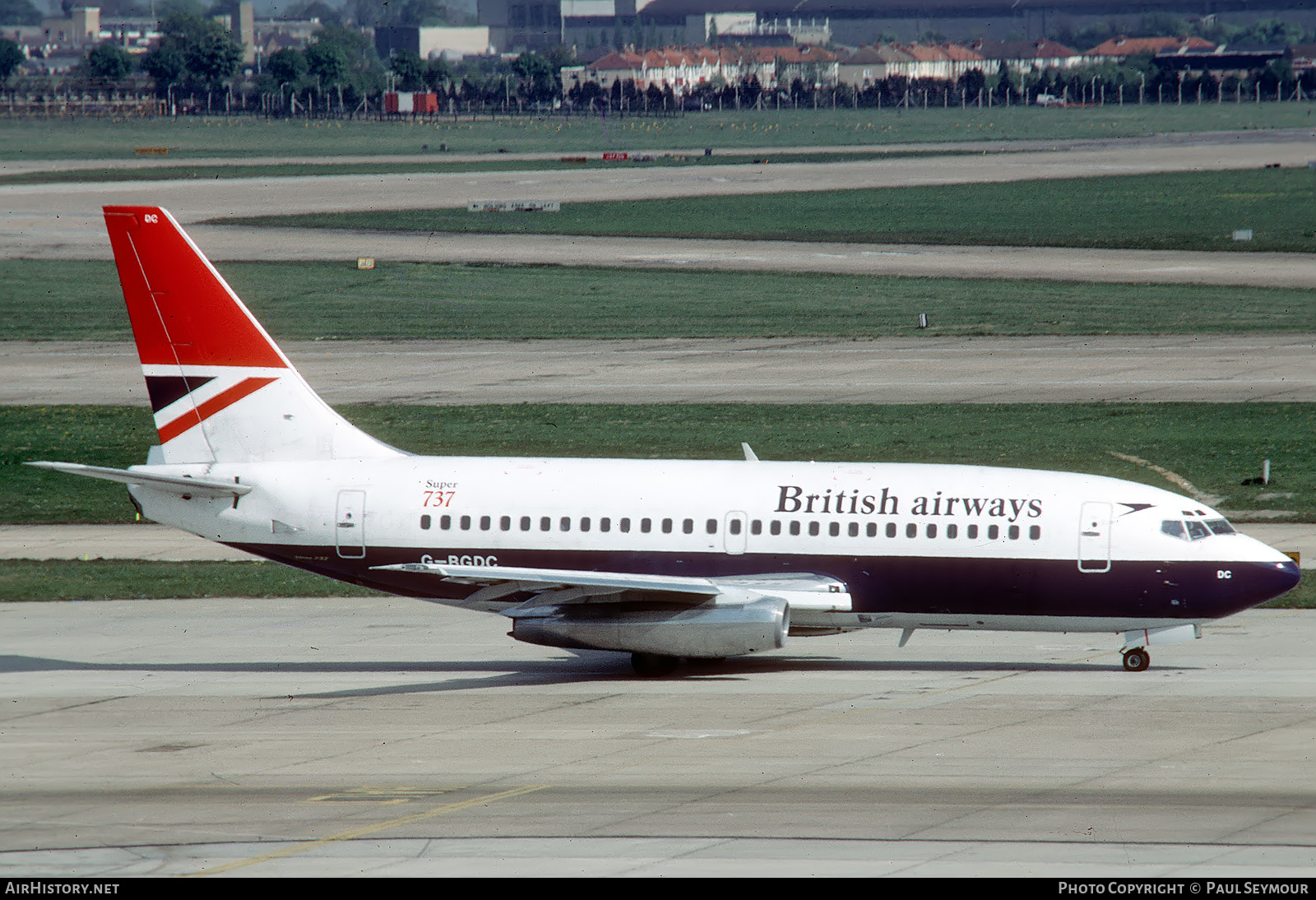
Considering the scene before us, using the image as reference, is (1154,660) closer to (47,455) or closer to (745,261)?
(47,455)

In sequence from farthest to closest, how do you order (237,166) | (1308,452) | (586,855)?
(237,166), (1308,452), (586,855)

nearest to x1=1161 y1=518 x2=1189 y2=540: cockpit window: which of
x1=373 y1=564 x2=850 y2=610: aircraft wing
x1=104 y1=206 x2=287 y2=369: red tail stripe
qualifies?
x1=373 y1=564 x2=850 y2=610: aircraft wing

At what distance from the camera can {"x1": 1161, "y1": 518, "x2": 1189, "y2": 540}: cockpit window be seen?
31484mm

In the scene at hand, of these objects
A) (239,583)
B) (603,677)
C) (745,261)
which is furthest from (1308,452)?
(745,261)

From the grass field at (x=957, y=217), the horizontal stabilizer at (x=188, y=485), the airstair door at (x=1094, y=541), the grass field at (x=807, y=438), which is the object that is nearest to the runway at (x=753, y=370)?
the grass field at (x=807, y=438)

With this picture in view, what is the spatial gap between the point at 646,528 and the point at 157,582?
14.6 m

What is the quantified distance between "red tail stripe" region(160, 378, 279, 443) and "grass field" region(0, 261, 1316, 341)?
142 ft

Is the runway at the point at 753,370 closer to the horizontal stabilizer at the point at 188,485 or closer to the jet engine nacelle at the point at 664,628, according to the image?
the horizontal stabilizer at the point at 188,485

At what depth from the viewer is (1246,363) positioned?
6631cm

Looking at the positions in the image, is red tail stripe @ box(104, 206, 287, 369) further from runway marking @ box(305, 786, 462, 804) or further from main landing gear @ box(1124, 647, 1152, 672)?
main landing gear @ box(1124, 647, 1152, 672)

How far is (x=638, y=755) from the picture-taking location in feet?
87.7

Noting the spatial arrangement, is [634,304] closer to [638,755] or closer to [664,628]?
[664,628]

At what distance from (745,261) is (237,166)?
2926 inches

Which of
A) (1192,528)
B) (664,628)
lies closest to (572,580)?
(664,628)
